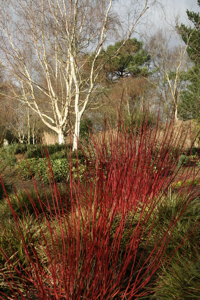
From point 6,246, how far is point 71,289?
134cm

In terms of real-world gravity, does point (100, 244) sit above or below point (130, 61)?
below

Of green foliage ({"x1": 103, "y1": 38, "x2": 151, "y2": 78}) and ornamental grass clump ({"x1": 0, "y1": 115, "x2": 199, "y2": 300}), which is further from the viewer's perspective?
green foliage ({"x1": 103, "y1": 38, "x2": 151, "y2": 78})

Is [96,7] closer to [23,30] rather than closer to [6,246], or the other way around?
[23,30]

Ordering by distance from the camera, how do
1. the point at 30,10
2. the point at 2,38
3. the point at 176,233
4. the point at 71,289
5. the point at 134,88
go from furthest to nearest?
the point at 134,88, the point at 2,38, the point at 30,10, the point at 176,233, the point at 71,289

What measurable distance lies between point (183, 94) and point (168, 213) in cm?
2048

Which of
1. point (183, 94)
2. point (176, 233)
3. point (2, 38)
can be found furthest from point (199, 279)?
point (183, 94)

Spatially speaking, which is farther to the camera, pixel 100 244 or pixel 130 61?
pixel 130 61

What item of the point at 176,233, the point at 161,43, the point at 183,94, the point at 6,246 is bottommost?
the point at 6,246

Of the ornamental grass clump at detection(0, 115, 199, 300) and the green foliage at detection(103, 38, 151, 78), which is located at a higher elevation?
the green foliage at detection(103, 38, 151, 78)

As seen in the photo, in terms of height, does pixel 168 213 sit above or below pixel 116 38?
below

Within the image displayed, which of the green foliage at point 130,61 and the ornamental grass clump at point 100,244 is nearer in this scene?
the ornamental grass clump at point 100,244

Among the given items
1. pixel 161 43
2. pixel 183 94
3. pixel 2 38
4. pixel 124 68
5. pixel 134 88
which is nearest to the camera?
pixel 2 38

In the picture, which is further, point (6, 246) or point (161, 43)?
point (161, 43)

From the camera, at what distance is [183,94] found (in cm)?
2048
